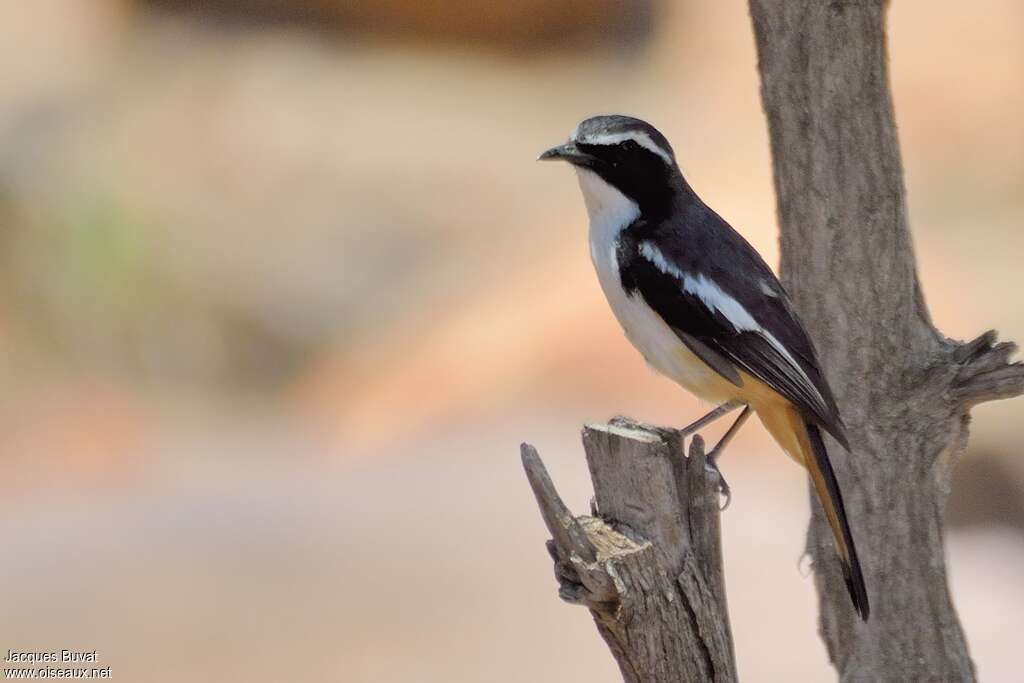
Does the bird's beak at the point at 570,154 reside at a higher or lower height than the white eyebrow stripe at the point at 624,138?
lower

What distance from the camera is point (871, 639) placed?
4688 millimetres

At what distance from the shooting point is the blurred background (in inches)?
326

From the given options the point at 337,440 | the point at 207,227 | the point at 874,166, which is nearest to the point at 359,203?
the point at 207,227

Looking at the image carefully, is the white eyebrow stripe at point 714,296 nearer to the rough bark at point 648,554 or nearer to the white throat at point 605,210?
the white throat at point 605,210

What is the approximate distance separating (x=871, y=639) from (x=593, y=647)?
3350mm

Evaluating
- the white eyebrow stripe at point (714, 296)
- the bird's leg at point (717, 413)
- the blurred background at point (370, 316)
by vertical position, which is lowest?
the bird's leg at point (717, 413)

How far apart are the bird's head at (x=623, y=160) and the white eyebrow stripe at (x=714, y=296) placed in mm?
214

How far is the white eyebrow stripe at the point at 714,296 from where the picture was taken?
166 inches

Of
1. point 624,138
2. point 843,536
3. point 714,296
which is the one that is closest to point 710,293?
point 714,296

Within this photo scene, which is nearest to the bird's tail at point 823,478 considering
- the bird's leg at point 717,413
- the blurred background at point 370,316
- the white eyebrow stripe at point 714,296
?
the bird's leg at point 717,413

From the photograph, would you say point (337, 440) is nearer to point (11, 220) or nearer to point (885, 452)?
point (11, 220)

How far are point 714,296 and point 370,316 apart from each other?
7.35m

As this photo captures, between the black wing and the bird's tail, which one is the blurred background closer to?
the bird's tail

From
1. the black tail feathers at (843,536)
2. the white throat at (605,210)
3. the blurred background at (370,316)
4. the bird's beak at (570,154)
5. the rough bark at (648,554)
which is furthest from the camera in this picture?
the blurred background at (370,316)
